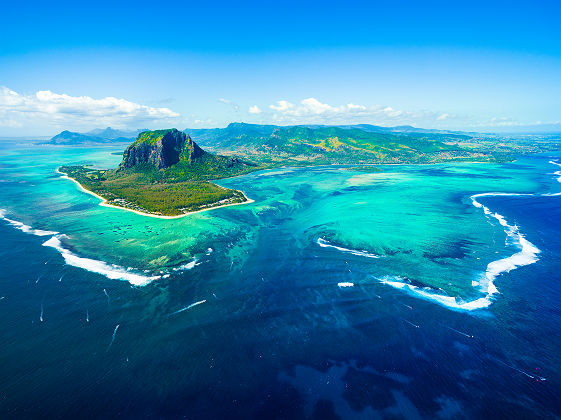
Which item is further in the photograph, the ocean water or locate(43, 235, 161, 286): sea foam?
locate(43, 235, 161, 286): sea foam

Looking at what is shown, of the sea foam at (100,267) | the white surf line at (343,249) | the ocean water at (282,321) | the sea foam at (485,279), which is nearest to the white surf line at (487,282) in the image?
the sea foam at (485,279)

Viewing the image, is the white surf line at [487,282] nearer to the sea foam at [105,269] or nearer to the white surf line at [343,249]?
the white surf line at [343,249]

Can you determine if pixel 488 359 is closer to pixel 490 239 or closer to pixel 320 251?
pixel 320 251

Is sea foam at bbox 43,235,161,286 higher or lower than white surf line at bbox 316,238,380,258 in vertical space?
higher

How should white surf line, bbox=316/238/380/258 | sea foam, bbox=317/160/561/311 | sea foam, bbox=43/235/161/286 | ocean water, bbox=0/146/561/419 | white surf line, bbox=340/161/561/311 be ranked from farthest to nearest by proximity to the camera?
1. white surf line, bbox=316/238/380/258
2. sea foam, bbox=43/235/161/286
3. sea foam, bbox=317/160/561/311
4. white surf line, bbox=340/161/561/311
5. ocean water, bbox=0/146/561/419

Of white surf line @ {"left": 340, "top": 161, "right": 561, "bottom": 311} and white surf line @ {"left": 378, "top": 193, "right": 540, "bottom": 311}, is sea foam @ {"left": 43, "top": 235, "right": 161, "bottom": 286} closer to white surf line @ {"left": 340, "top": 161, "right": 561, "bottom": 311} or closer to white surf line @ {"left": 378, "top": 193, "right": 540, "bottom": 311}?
white surf line @ {"left": 340, "top": 161, "right": 561, "bottom": 311}

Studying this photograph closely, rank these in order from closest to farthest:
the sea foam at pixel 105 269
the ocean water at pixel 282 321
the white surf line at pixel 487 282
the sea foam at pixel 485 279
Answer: the ocean water at pixel 282 321, the white surf line at pixel 487 282, the sea foam at pixel 485 279, the sea foam at pixel 105 269

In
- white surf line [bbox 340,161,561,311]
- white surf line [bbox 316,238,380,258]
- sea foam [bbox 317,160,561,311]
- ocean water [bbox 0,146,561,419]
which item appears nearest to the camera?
ocean water [bbox 0,146,561,419]

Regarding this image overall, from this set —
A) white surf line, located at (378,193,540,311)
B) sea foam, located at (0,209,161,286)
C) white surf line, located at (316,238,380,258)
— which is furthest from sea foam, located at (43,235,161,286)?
white surf line, located at (378,193,540,311)

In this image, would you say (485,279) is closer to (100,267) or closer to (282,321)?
(282,321)
